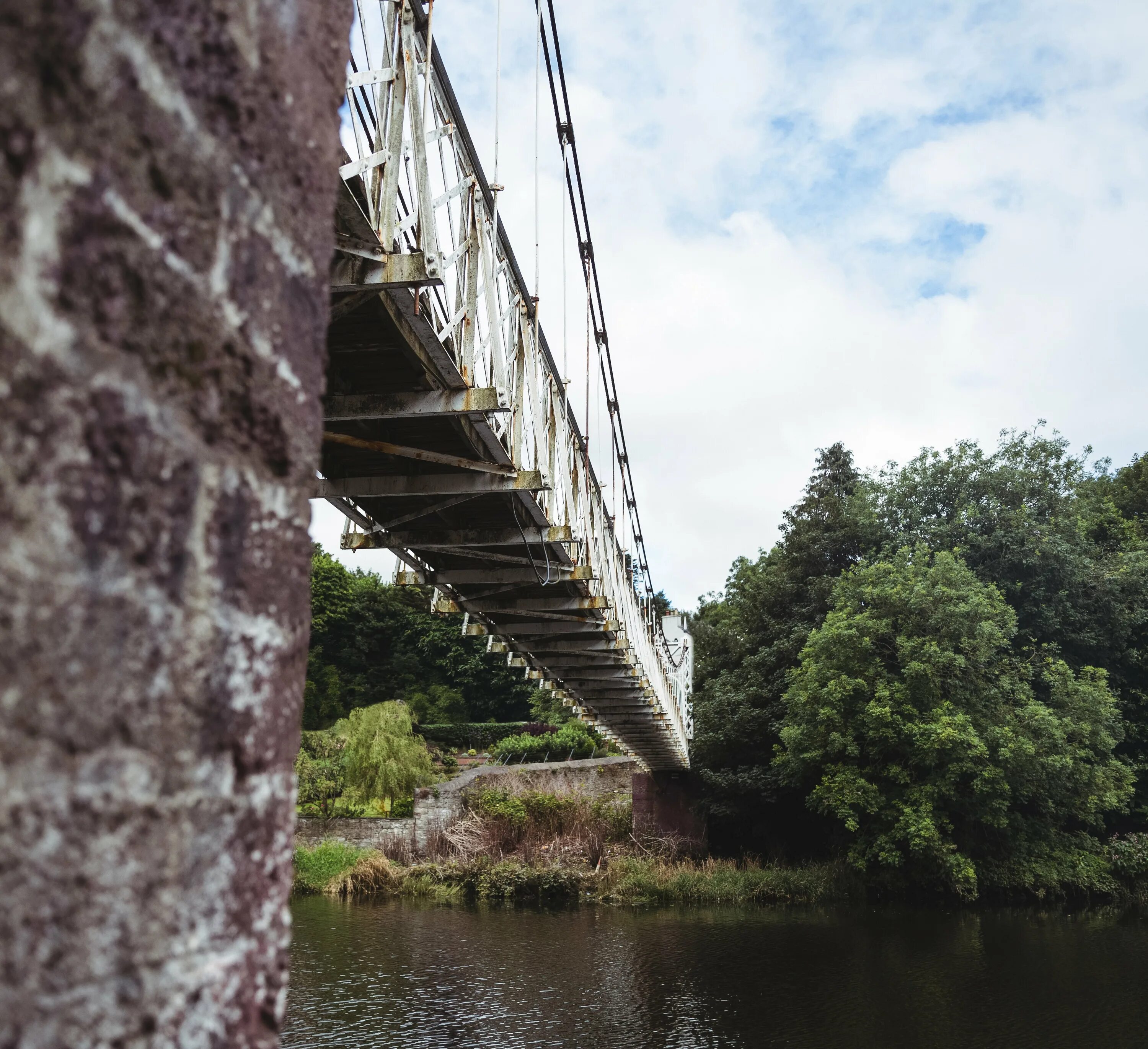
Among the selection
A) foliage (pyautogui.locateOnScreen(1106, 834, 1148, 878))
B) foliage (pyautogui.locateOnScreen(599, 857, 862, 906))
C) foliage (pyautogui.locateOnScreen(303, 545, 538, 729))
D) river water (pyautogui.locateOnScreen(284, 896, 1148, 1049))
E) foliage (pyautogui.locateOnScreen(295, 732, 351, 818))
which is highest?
foliage (pyautogui.locateOnScreen(303, 545, 538, 729))

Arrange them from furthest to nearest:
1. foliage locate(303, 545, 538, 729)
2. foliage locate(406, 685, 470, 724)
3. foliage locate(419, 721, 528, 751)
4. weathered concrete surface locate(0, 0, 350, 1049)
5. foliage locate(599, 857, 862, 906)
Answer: foliage locate(303, 545, 538, 729) → foliage locate(406, 685, 470, 724) → foliage locate(419, 721, 528, 751) → foliage locate(599, 857, 862, 906) → weathered concrete surface locate(0, 0, 350, 1049)

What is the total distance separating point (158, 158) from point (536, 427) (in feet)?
19.0

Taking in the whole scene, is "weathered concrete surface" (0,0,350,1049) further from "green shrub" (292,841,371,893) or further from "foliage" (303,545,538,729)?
"foliage" (303,545,538,729)

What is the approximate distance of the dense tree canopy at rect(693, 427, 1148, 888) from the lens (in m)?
18.4

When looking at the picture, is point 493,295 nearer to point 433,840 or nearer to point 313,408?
point 313,408

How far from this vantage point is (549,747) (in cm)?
3256

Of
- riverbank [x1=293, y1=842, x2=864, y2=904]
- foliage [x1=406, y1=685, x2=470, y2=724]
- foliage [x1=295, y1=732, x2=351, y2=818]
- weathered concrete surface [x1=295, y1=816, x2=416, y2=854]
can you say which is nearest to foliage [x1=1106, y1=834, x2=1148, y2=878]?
riverbank [x1=293, y1=842, x2=864, y2=904]

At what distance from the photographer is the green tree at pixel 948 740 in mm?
17672

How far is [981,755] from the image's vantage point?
693 inches

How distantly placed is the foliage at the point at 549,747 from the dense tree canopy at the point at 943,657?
23.6 ft

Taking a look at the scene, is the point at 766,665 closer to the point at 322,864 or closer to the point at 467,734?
the point at 322,864

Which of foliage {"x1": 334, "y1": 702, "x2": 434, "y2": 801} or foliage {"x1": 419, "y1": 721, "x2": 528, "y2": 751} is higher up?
foliage {"x1": 419, "y1": 721, "x2": 528, "y2": 751}

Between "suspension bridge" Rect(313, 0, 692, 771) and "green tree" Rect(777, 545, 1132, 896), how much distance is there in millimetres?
8614

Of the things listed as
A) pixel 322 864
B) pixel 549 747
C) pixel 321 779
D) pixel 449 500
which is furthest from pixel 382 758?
pixel 449 500
